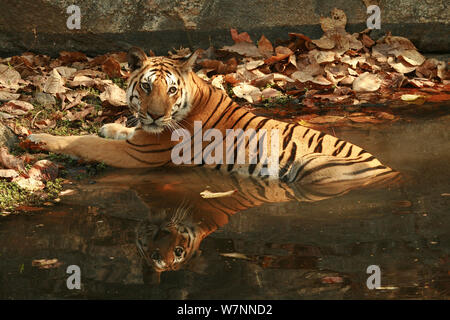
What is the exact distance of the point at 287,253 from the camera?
307cm

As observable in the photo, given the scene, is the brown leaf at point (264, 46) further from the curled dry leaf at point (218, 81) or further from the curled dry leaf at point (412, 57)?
the curled dry leaf at point (412, 57)

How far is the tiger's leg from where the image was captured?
455 cm

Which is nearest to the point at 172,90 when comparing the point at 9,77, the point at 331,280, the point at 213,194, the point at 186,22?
the point at 213,194

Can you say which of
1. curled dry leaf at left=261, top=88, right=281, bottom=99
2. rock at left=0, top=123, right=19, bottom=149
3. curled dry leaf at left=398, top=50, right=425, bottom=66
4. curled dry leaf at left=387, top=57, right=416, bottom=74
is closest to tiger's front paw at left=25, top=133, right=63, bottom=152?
rock at left=0, top=123, right=19, bottom=149

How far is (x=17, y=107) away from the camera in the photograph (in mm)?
5531

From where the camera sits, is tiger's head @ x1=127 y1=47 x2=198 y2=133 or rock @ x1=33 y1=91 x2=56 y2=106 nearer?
tiger's head @ x1=127 y1=47 x2=198 y2=133

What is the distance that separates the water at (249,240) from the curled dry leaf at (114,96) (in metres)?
1.30

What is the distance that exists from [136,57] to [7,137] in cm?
115

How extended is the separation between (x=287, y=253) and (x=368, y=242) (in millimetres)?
438

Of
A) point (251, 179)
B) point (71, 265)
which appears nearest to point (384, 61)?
point (251, 179)

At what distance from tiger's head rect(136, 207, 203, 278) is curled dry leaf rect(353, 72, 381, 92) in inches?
125

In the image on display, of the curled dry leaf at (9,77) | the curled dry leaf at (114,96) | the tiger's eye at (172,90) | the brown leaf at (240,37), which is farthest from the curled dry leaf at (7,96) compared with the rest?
the brown leaf at (240,37)

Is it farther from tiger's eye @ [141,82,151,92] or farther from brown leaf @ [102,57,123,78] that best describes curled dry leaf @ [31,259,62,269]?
brown leaf @ [102,57,123,78]

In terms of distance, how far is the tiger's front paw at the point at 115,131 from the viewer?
4949 mm
